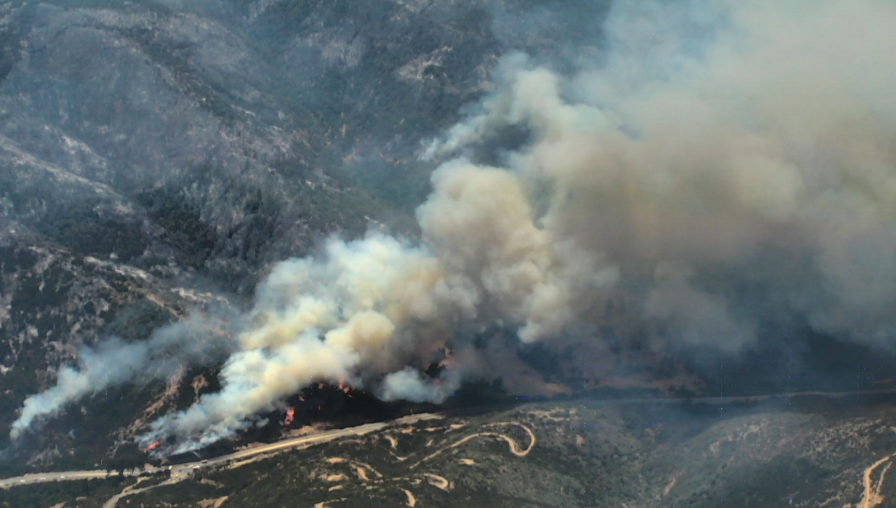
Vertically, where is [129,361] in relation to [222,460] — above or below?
above

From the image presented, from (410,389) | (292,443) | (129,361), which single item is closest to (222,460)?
(292,443)

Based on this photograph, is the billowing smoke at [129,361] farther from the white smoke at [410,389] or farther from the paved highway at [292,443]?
the white smoke at [410,389]

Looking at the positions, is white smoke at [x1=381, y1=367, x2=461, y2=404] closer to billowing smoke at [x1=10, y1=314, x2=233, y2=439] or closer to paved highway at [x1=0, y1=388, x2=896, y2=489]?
paved highway at [x1=0, y1=388, x2=896, y2=489]

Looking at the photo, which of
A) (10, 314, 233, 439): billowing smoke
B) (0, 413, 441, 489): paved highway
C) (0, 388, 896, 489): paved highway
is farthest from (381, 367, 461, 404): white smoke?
(10, 314, 233, 439): billowing smoke

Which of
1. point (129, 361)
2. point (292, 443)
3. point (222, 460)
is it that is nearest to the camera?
point (222, 460)

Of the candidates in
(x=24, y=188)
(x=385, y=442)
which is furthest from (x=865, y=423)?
(x=24, y=188)

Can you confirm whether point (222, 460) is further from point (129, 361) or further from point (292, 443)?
point (129, 361)

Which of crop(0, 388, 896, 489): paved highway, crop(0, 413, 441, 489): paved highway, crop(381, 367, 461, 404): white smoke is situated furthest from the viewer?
crop(381, 367, 461, 404): white smoke

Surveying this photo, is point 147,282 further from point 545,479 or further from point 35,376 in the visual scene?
point 545,479
